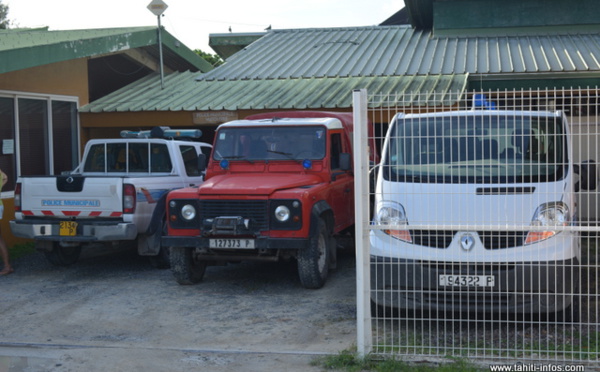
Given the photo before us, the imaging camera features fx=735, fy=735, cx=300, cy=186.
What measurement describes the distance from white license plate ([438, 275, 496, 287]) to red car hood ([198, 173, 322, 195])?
2.87 metres

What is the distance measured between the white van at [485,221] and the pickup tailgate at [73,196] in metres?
4.26

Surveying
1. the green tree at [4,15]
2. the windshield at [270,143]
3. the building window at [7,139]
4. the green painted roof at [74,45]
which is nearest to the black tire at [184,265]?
the windshield at [270,143]

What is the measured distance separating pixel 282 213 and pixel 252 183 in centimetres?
63

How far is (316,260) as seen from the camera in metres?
8.52

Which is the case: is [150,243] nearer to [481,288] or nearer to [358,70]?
[481,288]

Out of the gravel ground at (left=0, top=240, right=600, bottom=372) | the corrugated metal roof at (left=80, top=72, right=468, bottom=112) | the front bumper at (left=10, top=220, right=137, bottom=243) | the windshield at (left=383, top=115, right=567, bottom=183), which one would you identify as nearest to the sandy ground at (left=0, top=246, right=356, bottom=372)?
the gravel ground at (left=0, top=240, right=600, bottom=372)

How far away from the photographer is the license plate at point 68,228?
9.42 m

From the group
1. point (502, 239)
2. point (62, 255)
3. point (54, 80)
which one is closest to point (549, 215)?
point (502, 239)

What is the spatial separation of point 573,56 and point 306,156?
6.90 m

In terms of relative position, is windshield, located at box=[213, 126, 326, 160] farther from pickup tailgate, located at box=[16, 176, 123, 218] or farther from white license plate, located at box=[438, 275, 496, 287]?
white license plate, located at box=[438, 275, 496, 287]

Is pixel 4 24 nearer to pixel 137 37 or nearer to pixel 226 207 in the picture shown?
pixel 137 37

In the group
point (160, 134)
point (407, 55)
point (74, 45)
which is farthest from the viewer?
point (407, 55)

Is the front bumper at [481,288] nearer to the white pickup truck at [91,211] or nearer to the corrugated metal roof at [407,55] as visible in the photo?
the white pickup truck at [91,211]

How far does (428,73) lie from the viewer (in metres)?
13.8
